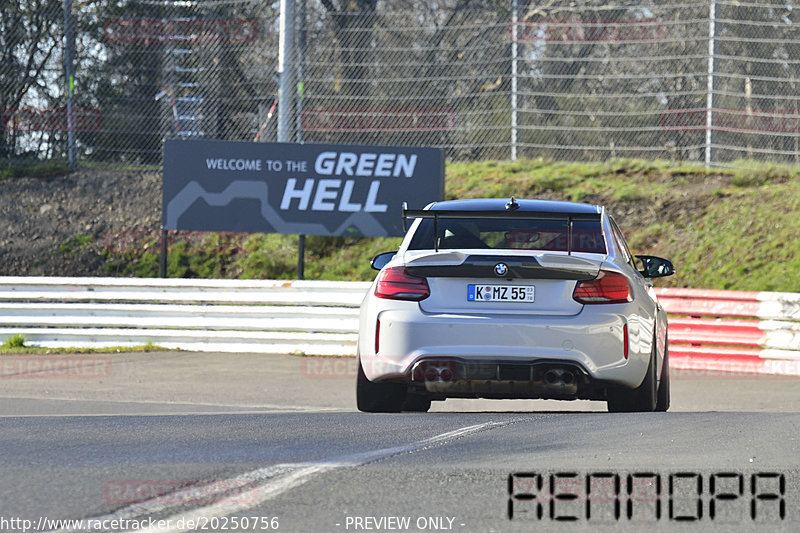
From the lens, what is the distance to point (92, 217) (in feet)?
76.1

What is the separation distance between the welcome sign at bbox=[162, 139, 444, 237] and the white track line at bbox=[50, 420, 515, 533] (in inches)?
485

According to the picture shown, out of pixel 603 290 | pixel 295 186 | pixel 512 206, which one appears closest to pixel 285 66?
pixel 295 186

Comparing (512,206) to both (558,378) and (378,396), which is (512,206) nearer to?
(558,378)

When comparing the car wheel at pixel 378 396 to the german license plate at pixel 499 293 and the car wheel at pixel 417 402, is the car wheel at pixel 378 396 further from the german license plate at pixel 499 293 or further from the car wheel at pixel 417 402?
the german license plate at pixel 499 293

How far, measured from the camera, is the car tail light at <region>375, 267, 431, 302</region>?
7762mm

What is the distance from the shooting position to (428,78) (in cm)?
2158

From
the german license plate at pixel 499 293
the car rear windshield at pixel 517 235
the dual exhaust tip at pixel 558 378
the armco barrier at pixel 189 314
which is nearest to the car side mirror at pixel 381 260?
the car rear windshield at pixel 517 235

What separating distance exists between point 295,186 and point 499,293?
37.0 feet

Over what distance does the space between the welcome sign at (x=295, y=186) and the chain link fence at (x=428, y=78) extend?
3.18 m

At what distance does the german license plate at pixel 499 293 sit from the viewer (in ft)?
25.2

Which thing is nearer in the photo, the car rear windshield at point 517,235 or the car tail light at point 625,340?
the car tail light at point 625,340

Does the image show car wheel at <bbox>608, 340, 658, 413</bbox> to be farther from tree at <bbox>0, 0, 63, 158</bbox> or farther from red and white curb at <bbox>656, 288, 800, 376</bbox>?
tree at <bbox>0, 0, 63, 158</bbox>

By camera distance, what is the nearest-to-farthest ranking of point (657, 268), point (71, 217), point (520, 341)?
1. point (520, 341)
2. point (657, 268)
3. point (71, 217)

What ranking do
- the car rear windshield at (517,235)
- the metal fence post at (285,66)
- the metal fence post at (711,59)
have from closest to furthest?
the car rear windshield at (517,235)
the metal fence post at (711,59)
the metal fence post at (285,66)
